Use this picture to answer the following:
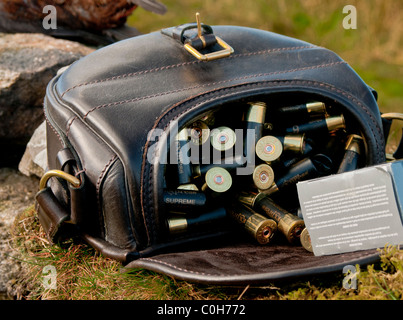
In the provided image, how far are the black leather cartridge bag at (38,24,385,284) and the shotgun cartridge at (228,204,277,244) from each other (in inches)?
1.8

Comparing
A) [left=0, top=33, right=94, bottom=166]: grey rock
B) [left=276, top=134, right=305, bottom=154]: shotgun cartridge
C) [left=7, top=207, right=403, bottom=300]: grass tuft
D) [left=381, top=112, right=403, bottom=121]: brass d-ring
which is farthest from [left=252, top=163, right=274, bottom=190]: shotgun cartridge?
[left=0, top=33, right=94, bottom=166]: grey rock

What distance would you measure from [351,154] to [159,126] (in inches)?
34.9

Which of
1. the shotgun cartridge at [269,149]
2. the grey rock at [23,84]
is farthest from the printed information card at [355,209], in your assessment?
the grey rock at [23,84]

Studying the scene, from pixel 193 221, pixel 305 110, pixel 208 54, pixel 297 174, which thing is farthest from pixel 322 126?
pixel 193 221

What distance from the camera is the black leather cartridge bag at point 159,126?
2.05 m

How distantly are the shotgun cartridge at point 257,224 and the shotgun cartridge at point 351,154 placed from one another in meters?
0.42

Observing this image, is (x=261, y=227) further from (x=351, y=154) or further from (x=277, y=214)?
(x=351, y=154)

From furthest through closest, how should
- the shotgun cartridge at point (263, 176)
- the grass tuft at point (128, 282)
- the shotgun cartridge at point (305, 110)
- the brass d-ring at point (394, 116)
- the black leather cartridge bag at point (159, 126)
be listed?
the brass d-ring at point (394, 116) → the shotgun cartridge at point (305, 110) → the shotgun cartridge at point (263, 176) → the black leather cartridge bag at point (159, 126) → the grass tuft at point (128, 282)

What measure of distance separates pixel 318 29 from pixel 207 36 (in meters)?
4.52

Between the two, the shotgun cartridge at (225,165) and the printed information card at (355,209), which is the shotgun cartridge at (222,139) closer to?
the shotgun cartridge at (225,165)

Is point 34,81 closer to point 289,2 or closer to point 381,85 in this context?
point 381,85

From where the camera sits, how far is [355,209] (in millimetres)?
1988

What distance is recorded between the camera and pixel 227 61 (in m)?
2.43
